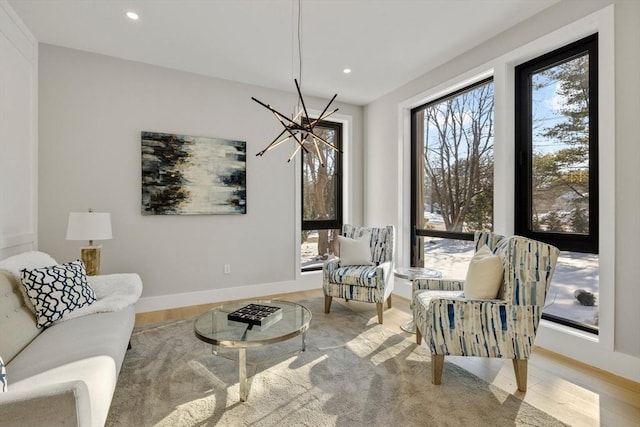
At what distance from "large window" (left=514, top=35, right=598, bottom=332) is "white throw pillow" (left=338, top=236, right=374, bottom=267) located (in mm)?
1527

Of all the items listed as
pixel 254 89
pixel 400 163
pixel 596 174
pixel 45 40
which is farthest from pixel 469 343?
pixel 45 40

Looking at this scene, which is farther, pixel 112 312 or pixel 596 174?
pixel 596 174

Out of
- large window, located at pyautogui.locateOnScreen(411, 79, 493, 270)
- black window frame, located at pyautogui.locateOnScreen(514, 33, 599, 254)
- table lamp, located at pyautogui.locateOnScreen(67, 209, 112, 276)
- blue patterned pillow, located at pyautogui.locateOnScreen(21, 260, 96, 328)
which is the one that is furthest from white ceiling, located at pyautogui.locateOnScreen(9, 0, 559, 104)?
blue patterned pillow, located at pyautogui.locateOnScreen(21, 260, 96, 328)

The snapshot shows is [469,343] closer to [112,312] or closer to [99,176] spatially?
[112,312]

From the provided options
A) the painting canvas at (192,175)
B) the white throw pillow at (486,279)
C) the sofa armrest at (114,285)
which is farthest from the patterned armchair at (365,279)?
the sofa armrest at (114,285)

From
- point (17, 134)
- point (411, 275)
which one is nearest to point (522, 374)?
point (411, 275)

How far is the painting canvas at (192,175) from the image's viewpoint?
142 inches

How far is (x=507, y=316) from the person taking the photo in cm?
207

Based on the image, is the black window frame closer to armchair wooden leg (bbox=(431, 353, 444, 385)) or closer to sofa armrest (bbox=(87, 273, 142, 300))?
armchair wooden leg (bbox=(431, 353, 444, 385))

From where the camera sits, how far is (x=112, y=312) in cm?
226

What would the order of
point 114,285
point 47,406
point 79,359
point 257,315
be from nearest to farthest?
point 47,406, point 79,359, point 257,315, point 114,285

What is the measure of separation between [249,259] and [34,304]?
93.2 inches

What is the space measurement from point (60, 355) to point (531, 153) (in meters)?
3.69

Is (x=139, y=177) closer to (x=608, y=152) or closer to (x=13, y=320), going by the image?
(x=13, y=320)
